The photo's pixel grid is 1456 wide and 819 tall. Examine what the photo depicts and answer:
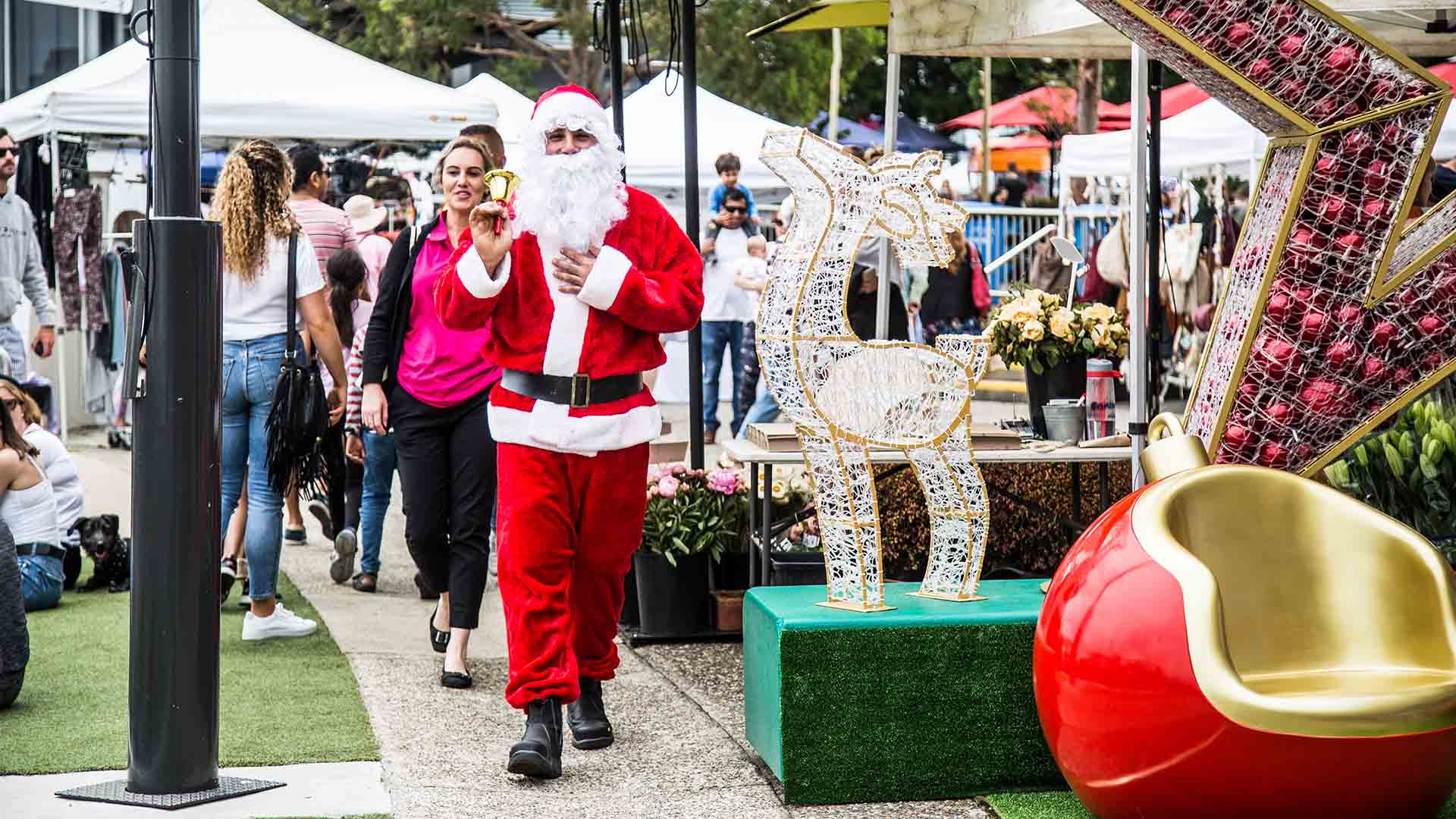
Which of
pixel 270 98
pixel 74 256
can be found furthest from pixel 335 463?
pixel 74 256

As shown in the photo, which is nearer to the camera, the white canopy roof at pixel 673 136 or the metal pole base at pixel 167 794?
the metal pole base at pixel 167 794

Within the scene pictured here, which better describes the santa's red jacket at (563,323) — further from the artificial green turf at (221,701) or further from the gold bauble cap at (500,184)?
the artificial green turf at (221,701)

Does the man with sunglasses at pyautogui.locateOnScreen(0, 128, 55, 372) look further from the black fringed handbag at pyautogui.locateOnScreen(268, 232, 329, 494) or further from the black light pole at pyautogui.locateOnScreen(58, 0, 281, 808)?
the black light pole at pyautogui.locateOnScreen(58, 0, 281, 808)

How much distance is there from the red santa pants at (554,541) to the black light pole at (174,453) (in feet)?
2.70

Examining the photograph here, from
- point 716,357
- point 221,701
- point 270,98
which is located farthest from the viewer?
point 716,357

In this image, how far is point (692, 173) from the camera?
670 cm

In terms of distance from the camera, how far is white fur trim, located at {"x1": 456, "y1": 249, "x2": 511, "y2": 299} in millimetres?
4664

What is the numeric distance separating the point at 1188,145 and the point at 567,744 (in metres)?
10.5

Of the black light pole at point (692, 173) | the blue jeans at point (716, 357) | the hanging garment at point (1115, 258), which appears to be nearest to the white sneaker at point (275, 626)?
the black light pole at point (692, 173)

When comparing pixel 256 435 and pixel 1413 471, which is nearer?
pixel 1413 471

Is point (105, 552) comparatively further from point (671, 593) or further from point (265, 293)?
point (671, 593)

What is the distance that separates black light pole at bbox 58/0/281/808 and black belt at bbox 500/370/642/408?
2.78 ft

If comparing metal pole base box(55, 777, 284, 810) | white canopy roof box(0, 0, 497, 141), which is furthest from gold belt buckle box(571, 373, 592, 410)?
white canopy roof box(0, 0, 497, 141)

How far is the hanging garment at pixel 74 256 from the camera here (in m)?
12.8
